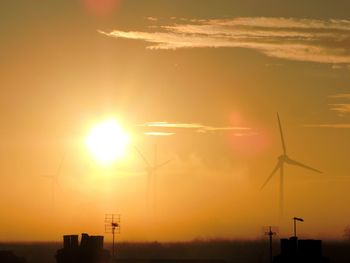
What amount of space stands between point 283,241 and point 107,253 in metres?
45.6

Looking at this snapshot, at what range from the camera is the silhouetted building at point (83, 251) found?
630 ft

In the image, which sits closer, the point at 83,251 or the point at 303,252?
the point at 303,252

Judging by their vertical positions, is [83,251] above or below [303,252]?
above

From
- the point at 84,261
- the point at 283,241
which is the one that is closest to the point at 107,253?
the point at 84,261

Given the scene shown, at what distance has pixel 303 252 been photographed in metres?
164

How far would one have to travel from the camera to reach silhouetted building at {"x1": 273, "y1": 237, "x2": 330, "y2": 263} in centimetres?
16362

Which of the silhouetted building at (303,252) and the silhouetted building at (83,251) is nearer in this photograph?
the silhouetted building at (303,252)

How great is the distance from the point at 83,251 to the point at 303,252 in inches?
1983

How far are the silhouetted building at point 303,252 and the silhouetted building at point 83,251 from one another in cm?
4366

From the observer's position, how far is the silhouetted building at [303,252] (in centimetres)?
16362

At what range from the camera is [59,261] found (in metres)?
195

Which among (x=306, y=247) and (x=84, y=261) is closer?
(x=306, y=247)

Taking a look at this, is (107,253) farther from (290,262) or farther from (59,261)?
(290,262)

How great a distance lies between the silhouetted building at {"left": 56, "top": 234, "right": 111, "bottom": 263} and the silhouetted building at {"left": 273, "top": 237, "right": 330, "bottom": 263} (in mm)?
43660
